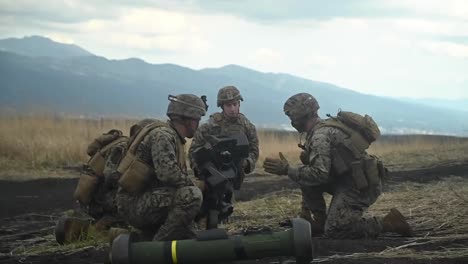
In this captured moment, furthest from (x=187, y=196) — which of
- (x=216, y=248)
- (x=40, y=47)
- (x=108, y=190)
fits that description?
(x=40, y=47)

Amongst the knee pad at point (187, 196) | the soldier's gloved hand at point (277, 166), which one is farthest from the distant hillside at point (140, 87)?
the knee pad at point (187, 196)

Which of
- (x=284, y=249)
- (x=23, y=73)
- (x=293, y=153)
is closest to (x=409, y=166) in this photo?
(x=293, y=153)

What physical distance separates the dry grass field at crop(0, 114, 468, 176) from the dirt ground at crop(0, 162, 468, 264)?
5.06 ft

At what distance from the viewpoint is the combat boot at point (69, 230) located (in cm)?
719

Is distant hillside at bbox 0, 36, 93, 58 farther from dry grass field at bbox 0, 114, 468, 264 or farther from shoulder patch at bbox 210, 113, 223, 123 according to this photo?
shoulder patch at bbox 210, 113, 223, 123

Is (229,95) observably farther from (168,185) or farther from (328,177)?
(168,185)

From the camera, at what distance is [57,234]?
7223 millimetres

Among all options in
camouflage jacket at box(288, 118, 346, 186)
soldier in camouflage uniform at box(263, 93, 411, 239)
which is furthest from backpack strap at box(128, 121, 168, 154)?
camouflage jacket at box(288, 118, 346, 186)

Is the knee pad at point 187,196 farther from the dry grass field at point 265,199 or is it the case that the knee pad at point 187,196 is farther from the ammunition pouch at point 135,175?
the dry grass field at point 265,199

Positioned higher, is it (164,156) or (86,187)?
(164,156)

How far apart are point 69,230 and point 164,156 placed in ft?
6.35

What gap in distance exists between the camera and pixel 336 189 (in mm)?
7402

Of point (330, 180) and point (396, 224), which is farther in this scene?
point (330, 180)

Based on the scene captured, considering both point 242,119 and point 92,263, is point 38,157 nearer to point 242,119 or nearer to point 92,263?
point 242,119
